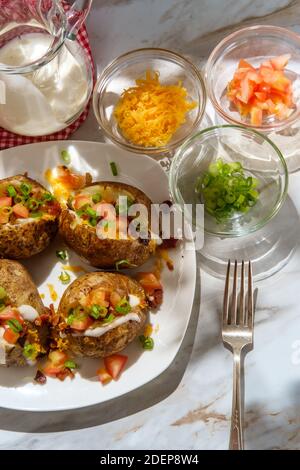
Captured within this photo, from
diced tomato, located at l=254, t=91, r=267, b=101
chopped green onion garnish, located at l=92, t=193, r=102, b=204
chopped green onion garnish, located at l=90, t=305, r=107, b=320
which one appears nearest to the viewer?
chopped green onion garnish, located at l=90, t=305, r=107, b=320

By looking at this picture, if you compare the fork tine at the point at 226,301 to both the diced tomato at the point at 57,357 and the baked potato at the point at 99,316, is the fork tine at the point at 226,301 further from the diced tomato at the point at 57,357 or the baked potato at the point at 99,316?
the diced tomato at the point at 57,357

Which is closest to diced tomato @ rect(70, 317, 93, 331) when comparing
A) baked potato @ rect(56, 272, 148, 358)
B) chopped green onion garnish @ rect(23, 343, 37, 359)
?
baked potato @ rect(56, 272, 148, 358)

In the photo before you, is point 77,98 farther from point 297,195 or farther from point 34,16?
point 297,195

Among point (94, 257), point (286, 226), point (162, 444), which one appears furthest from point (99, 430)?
point (286, 226)

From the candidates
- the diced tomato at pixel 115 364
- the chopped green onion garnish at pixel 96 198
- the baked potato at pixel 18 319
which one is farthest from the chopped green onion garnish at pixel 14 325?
the chopped green onion garnish at pixel 96 198

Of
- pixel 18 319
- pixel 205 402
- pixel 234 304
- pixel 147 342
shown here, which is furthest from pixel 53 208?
pixel 205 402

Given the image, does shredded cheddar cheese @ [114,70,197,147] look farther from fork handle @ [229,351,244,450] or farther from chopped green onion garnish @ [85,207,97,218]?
fork handle @ [229,351,244,450]
